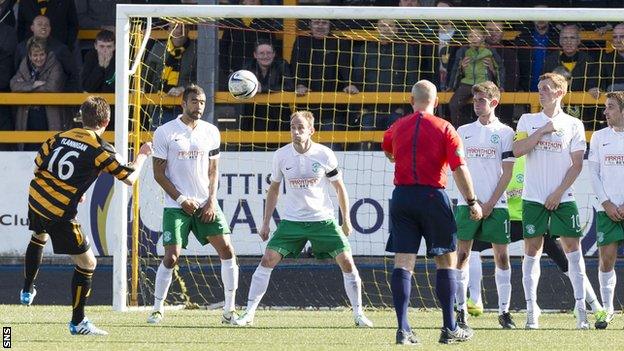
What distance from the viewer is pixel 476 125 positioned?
1166 centimetres

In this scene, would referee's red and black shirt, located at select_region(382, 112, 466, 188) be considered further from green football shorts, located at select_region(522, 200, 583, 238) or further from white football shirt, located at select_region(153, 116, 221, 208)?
white football shirt, located at select_region(153, 116, 221, 208)

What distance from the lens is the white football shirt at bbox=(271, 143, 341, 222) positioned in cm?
1138

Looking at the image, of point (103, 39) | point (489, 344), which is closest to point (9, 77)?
point (103, 39)

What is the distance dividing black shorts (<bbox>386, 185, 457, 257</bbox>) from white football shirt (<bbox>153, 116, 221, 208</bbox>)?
2.66m

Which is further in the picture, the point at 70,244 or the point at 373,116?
the point at 373,116

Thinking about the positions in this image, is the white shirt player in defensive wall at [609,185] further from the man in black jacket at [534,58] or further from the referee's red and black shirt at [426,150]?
the man in black jacket at [534,58]

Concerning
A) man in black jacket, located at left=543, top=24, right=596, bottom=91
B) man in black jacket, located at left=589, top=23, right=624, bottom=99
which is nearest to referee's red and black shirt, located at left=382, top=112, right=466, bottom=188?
man in black jacket, located at left=589, top=23, right=624, bottom=99

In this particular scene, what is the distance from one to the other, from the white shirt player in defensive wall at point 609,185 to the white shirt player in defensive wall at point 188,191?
310cm

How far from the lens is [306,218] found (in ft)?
37.3

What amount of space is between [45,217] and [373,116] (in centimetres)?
750

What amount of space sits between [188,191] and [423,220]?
2864 mm

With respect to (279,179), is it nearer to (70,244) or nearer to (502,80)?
(70,244)

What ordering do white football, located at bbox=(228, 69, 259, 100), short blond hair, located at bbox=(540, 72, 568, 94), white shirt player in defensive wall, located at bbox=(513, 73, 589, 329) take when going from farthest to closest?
1. white football, located at bbox=(228, 69, 259, 100)
2. white shirt player in defensive wall, located at bbox=(513, 73, 589, 329)
3. short blond hair, located at bbox=(540, 72, 568, 94)
